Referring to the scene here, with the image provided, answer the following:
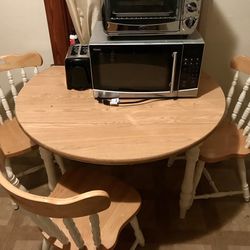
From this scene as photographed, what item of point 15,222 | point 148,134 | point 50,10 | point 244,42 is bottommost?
point 15,222

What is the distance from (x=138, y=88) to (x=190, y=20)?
0.34m

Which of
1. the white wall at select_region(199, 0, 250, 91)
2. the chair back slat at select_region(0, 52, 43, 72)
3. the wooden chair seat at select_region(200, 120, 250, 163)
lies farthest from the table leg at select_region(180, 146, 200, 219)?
the chair back slat at select_region(0, 52, 43, 72)

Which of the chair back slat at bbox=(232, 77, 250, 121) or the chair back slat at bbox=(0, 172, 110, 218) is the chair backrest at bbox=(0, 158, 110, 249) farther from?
the chair back slat at bbox=(232, 77, 250, 121)

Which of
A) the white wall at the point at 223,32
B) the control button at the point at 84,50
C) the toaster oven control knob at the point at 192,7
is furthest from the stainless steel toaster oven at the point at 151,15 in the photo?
the white wall at the point at 223,32

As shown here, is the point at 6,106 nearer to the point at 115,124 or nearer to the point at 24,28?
the point at 24,28

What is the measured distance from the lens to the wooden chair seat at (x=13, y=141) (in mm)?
1430

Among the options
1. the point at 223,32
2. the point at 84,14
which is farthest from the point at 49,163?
the point at 223,32

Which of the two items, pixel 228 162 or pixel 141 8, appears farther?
pixel 228 162

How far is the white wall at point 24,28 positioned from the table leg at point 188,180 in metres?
0.99

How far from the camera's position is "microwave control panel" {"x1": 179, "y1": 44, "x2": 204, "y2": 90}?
1082 millimetres

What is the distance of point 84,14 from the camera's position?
1.33 metres

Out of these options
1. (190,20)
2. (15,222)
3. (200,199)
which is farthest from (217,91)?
(15,222)

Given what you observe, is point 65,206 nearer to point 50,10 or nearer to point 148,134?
point 148,134

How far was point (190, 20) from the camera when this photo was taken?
107cm
